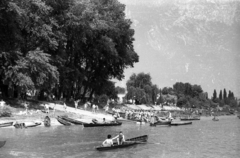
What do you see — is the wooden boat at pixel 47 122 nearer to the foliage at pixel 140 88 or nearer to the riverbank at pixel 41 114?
the riverbank at pixel 41 114

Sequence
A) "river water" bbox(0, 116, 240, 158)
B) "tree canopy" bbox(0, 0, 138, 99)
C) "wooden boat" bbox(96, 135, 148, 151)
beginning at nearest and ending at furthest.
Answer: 1. "river water" bbox(0, 116, 240, 158)
2. "wooden boat" bbox(96, 135, 148, 151)
3. "tree canopy" bbox(0, 0, 138, 99)

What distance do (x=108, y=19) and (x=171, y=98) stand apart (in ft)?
413

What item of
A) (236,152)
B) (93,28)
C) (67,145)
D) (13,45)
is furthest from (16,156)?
(93,28)

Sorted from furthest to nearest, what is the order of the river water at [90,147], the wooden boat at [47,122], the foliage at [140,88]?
the foliage at [140,88]
the wooden boat at [47,122]
the river water at [90,147]

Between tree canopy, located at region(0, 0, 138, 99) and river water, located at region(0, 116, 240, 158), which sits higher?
tree canopy, located at region(0, 0, 138, 99)

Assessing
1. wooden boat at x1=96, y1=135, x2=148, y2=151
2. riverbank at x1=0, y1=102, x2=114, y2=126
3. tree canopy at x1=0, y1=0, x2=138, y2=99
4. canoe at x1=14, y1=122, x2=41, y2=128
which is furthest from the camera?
tree canopy at x1=0, y1=0, x2=138, y2=99

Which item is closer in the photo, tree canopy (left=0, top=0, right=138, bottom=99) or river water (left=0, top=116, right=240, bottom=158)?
river water (left=0, top=116, right=240, bottom=158)

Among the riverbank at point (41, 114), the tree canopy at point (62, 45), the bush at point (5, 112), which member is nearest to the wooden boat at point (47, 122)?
the riverbank at point (41, 114)

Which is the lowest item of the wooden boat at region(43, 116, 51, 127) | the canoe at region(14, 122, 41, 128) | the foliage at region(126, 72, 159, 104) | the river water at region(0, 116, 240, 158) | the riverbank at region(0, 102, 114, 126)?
the river water at region(0, 116, 240, 158)

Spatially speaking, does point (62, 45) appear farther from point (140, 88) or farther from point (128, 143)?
point (140, 88)

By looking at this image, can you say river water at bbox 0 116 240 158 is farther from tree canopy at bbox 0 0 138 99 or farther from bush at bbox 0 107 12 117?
tree canopy at bbox 0 0 138 99

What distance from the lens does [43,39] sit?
56000 mm

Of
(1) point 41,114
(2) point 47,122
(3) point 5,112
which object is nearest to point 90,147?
(2) point 47,122

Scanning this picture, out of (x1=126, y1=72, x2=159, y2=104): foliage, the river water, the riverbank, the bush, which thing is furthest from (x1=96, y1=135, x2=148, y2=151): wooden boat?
(x1=126, y1=72, x2=159, y2=104): foliage
